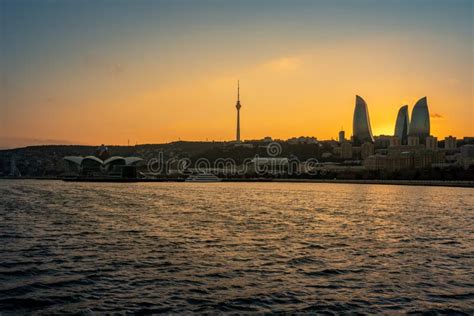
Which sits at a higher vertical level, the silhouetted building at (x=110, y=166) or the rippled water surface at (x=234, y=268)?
the silhouetted building at (x=110, y=166)

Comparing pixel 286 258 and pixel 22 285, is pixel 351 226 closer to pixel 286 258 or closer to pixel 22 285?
pixel 286 258

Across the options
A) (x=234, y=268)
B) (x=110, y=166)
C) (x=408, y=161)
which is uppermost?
(x=408, y=161)

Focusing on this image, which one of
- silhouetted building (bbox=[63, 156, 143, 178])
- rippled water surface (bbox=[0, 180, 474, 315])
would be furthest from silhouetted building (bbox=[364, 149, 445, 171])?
rippled water surface (bbox=[0, 180, 474, 315])

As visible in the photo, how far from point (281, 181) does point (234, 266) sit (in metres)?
157

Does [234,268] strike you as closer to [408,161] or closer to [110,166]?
[408,161]

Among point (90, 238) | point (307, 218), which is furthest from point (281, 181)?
point (90, 238)

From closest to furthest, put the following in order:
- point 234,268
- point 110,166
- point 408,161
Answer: point 234,268, point 408,161, point 110,166

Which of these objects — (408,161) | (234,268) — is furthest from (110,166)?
(234,268)

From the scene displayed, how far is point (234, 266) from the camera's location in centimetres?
1688

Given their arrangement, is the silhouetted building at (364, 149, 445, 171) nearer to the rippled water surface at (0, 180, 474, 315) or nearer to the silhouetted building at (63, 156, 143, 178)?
the silhouetted building at (63, 156, 143, 178)

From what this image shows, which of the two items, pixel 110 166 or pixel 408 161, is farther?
pixel 110 166

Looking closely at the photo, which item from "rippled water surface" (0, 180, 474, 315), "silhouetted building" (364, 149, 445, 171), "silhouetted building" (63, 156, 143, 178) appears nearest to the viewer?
"rippled water surface" (0, 180, 474, 315)

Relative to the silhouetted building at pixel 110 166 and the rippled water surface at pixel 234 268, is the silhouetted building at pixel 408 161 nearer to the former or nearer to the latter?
the silhouetted building at pixel 110 166

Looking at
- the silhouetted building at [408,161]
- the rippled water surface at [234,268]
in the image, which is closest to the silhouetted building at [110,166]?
the silhouetted building at [408,161]
